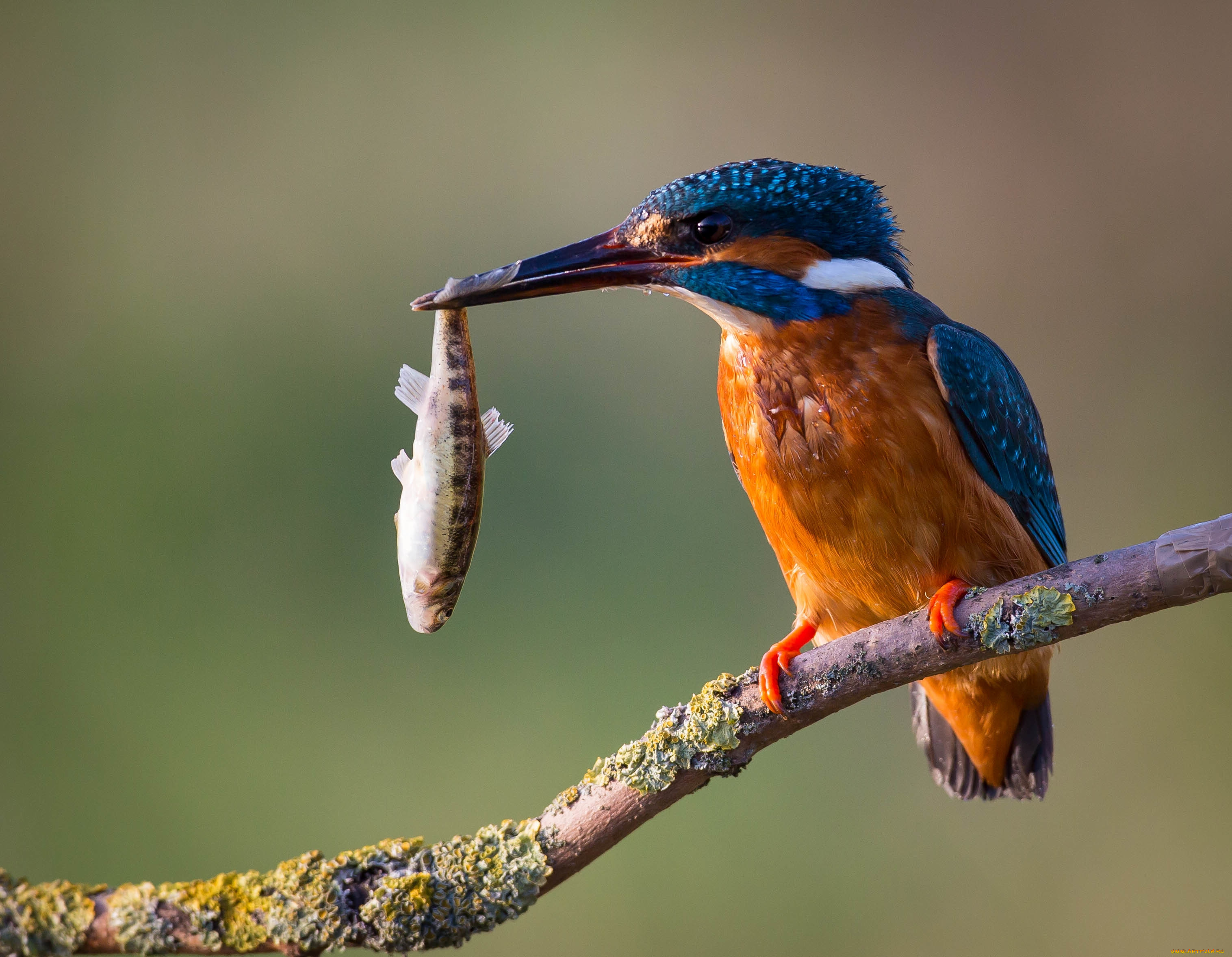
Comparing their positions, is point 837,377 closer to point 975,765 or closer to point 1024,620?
point 1024,620

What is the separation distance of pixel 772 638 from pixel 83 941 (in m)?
1.99

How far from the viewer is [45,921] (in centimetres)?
117

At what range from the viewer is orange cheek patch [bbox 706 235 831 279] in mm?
1461

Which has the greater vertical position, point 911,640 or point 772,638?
point 772,638

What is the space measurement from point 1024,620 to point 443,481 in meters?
0.72

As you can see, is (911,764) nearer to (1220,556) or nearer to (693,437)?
(693,437)

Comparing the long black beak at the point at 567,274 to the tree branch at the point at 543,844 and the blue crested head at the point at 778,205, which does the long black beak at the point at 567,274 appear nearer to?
the blue crested head at the point at 778,205

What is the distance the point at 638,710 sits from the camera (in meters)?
2.75

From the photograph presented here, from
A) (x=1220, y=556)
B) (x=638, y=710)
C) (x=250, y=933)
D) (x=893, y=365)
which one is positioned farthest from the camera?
(x=638, y=710)

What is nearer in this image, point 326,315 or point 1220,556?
point 1220,556

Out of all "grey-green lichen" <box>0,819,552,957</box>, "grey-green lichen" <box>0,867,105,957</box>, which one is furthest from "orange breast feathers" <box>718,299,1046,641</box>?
"grey-green lichen" <box>0,867,105,957</box>

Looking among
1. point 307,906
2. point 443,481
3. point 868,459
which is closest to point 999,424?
point 868,459

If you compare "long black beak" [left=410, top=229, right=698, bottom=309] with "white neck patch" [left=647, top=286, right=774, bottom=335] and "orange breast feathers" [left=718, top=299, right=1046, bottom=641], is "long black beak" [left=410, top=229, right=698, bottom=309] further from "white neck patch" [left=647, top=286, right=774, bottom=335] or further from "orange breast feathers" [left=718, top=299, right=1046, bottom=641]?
"orange breast feathers" [left=718, top=299, right=1046, bottom=641]

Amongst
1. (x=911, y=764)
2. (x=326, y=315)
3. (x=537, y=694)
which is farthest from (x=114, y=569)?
(x=911, y=764)
